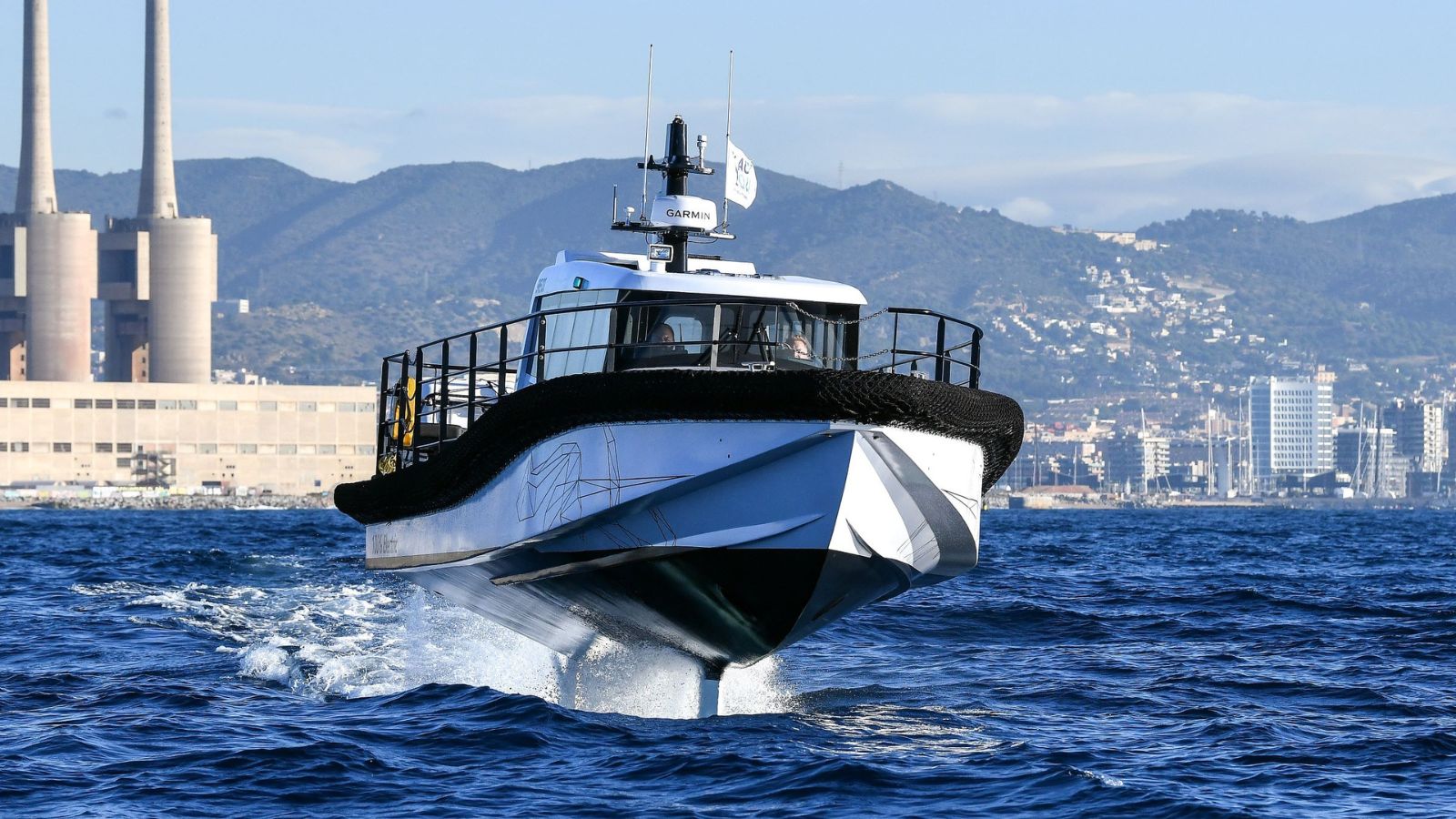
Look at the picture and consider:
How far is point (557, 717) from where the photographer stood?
13148 millimetres

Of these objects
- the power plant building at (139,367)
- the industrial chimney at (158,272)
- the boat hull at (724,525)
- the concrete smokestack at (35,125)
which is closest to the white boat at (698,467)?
the boat hull at (724,525)

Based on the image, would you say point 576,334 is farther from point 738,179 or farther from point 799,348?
point 738,179

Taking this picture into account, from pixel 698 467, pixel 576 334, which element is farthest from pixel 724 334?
pixel 698 467

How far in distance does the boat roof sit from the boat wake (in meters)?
2.80

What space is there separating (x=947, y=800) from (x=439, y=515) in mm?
5826

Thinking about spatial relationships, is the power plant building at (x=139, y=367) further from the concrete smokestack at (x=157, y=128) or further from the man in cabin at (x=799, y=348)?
the man in cabin at (x=799, y=348)

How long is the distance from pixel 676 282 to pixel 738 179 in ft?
7.90

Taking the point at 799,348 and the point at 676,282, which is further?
the point at 676,282

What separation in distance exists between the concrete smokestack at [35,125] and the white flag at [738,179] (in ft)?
471

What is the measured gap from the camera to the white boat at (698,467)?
464 inches

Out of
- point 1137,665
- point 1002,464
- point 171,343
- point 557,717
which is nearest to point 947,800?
point 557,717

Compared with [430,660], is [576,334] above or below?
above

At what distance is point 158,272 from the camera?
14450 centimetres

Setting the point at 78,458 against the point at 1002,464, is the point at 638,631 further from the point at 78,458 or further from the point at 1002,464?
the point at 78,458
